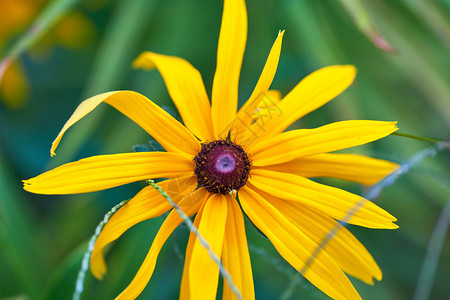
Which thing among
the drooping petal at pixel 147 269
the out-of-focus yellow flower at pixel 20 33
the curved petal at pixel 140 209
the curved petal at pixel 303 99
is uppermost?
the out-of-focus yellow flower at pixel 20 33

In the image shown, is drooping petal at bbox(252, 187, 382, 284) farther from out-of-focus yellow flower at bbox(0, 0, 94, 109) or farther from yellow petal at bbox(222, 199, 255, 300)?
out-of-focus yellow flower at bbox(0, 0, 94, 109)

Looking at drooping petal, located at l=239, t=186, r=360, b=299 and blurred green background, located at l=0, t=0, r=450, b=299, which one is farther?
blurred green background, located at l=0, t=0, r=450, b=299

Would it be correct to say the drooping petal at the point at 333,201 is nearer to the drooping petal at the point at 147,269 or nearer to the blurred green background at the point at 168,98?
the drooping petal at the point at 147,269

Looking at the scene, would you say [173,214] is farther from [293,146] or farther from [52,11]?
[52,11]

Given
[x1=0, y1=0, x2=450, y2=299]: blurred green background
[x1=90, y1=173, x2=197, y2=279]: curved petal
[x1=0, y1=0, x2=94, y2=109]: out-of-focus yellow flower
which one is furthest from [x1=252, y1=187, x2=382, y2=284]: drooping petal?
[x1=0, y1=0, x2=94, y2=109]: out-of-focus yellow flower

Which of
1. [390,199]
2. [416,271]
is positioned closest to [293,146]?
[390,199]

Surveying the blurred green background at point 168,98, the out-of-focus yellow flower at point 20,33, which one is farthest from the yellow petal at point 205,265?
the out-of-focus yellow flower at point 20,33
